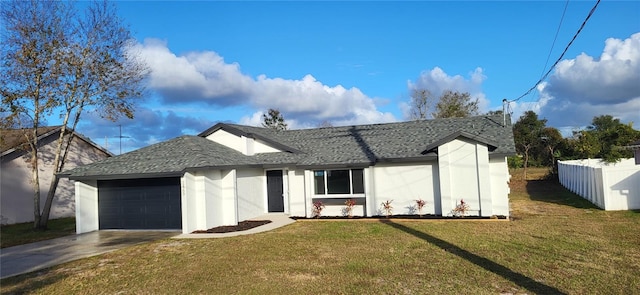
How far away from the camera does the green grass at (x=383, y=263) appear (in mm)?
7254

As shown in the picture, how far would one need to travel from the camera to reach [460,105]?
45000mm

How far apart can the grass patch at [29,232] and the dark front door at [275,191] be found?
7.94 meters

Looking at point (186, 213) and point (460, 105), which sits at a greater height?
point (460, 105)

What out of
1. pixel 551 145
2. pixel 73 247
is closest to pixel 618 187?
pixel 73 247

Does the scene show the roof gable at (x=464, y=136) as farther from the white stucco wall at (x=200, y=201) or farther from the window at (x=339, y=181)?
the white stucco wall at (x=200, y=201)

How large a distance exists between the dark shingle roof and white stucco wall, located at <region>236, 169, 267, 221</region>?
595mm

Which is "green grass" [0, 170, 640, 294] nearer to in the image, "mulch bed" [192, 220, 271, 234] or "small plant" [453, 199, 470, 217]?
"small plant" [453, 199, 470, 217]

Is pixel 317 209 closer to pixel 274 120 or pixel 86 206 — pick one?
pixel 86 206

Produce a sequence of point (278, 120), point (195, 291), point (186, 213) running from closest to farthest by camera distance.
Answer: point (195, 291) → point (186, 213) → point (278, 120)

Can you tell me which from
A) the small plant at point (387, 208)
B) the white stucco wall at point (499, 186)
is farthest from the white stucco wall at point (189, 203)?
the white stucco wall at point (499, 186)

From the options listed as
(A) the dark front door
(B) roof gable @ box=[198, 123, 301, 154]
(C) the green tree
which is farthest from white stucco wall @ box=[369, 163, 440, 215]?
(C) the green tree

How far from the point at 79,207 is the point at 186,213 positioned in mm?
4760

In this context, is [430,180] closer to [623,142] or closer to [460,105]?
[623,142]

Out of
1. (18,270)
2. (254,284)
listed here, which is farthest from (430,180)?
(18,270)
